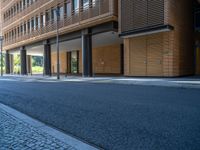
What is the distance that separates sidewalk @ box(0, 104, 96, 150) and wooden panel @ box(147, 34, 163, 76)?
16708 millimetres

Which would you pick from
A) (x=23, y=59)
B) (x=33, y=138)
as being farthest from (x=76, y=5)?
(x=33, y=138)

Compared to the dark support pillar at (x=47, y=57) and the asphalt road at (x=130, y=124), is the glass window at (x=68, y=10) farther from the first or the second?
the asphalt road at (x=130, y=124)

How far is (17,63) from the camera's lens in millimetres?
61094

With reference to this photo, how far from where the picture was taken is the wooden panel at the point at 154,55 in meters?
21.4

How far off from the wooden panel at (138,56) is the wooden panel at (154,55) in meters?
0.54

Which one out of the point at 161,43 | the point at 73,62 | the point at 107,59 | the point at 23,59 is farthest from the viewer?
the point at 73,62

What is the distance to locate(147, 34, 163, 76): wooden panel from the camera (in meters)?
21.4

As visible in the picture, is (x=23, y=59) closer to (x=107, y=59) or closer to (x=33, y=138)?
(x=107, y=59)

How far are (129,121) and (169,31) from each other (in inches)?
634

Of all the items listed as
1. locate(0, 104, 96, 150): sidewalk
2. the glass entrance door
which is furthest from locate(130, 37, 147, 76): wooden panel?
the glass entrance door

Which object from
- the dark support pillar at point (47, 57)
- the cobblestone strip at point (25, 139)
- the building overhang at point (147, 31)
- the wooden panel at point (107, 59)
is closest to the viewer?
the cobblestone strip at point (25, 139)

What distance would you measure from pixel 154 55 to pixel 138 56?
1745mm

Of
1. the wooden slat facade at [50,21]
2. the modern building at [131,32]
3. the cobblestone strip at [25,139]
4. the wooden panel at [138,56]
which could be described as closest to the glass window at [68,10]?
the modern building at [131,32]

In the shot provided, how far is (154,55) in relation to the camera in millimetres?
21859
